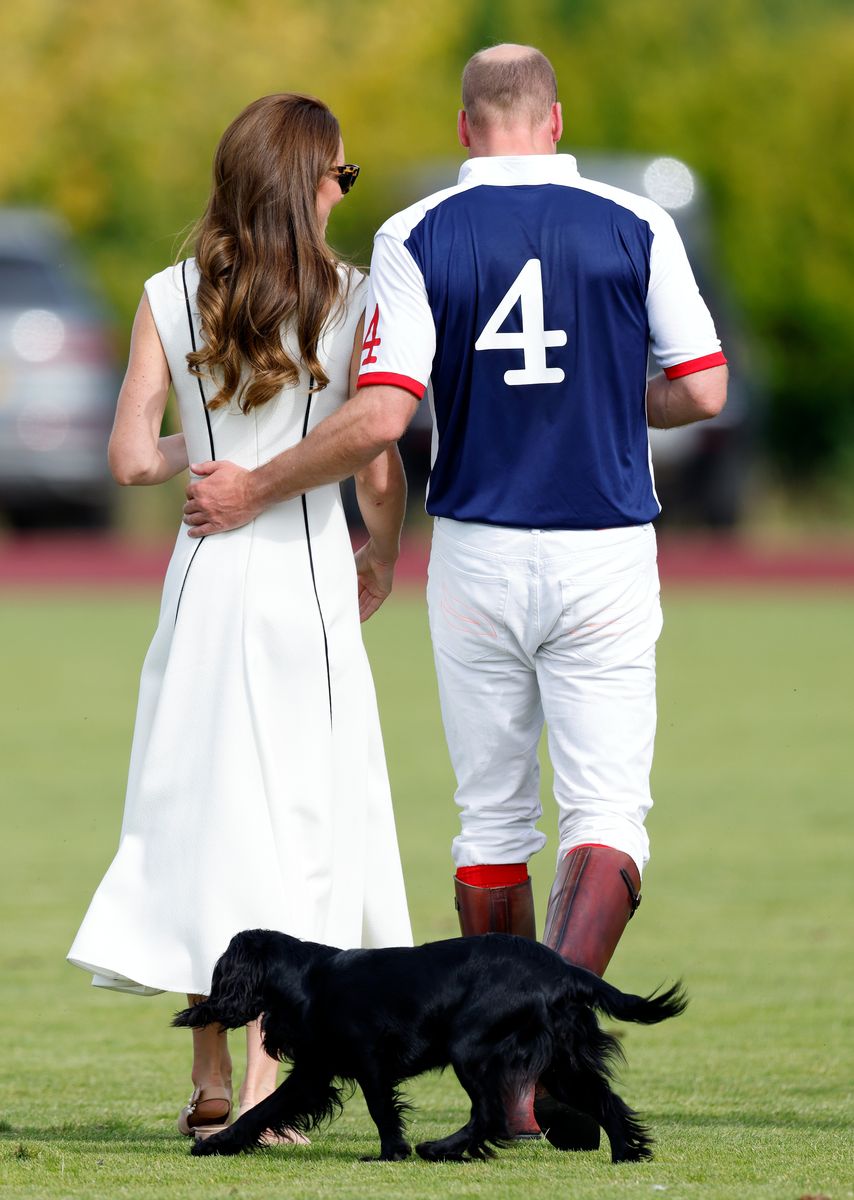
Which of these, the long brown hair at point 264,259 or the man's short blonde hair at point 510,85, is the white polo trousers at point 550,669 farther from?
the man's short blonde hair at point 510,85

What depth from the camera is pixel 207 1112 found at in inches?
180

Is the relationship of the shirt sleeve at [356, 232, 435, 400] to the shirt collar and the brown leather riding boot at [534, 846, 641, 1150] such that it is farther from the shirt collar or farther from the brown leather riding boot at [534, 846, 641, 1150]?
the brown leather riding boot at [534, 846, 641, 1150]

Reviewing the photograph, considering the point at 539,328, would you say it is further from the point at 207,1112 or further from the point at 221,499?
the point at 207,1112

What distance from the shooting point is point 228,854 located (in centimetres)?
449

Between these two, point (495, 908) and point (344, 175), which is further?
point (495, 908)

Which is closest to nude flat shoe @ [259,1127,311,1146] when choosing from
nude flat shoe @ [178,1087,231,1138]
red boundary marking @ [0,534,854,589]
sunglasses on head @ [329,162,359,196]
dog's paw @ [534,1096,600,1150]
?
nude flat shoe @ [178,1087,231,1138]

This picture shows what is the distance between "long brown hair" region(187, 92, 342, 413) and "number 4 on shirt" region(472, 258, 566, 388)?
0.37 m

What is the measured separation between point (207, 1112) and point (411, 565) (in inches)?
663

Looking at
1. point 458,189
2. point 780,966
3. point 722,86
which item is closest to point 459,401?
point 458,189

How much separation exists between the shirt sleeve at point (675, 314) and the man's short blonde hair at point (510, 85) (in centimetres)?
37

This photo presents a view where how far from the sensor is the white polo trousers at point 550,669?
4531mm

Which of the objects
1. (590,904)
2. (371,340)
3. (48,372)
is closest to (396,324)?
(371,340)

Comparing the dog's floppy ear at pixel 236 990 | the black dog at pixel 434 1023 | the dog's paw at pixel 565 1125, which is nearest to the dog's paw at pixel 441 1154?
the black dog at pixel 434 1023

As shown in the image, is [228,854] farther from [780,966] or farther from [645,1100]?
[780,966]
